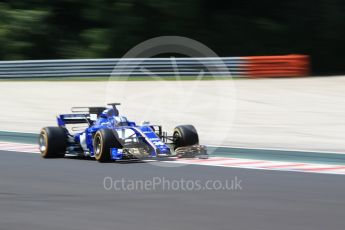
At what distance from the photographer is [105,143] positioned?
11.1 metres

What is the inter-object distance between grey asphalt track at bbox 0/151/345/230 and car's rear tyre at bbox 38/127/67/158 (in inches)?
36.9

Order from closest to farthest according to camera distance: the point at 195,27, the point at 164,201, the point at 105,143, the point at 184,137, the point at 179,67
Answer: the point at 164,201 → the point at 105,143 → the point at 184,137 → the point at 179,67 → the point at 195,27

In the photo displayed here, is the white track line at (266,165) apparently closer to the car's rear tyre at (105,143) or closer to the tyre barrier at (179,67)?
the car's rear tyre at (105,143)

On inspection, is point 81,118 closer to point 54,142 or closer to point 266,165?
point 54,142

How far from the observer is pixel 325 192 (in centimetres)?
869

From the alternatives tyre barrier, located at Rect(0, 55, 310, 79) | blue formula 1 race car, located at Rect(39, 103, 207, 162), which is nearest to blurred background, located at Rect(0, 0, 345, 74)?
tyre barrier, located at Rect(0, 55, 310, 79)

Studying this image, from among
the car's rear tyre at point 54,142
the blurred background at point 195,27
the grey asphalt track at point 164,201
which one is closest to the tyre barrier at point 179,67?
the blurred background at point 195,27

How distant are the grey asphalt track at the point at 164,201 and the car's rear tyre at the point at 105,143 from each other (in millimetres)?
209

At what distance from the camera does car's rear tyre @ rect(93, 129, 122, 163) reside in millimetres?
11016

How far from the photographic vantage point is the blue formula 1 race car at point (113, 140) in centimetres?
1114

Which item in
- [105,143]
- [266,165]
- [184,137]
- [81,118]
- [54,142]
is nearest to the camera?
[105,143]

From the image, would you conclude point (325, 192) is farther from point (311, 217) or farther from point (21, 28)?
point (21, 28)

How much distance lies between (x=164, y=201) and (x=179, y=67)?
1566 centimetres

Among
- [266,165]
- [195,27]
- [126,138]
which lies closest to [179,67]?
[195,27]
